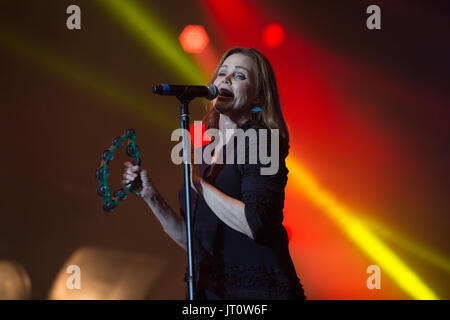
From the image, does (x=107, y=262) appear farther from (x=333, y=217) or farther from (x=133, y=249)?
(x=333, y=217)

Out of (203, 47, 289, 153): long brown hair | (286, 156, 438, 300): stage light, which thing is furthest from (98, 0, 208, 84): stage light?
(203, 47, 289, 153): long brown hair

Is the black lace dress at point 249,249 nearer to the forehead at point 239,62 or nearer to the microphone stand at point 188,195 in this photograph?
the microphone stand at point 188,195

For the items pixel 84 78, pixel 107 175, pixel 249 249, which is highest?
pixel 84 78

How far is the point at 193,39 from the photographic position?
3.34m

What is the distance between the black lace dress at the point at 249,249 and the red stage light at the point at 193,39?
187 cm

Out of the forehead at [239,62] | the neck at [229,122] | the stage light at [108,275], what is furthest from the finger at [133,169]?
the stage light at [108,275]

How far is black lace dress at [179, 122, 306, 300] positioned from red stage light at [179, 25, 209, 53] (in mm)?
1868

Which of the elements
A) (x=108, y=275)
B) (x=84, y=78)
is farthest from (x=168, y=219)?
(x=84, y=78)

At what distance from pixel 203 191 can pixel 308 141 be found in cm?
202

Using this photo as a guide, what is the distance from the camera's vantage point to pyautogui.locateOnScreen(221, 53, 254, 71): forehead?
1.77m

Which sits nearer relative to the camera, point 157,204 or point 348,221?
point 157,204

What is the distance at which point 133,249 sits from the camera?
320 centimetres

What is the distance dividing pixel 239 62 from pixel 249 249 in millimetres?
629

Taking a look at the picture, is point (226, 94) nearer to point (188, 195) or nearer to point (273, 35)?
point (188, 195)
